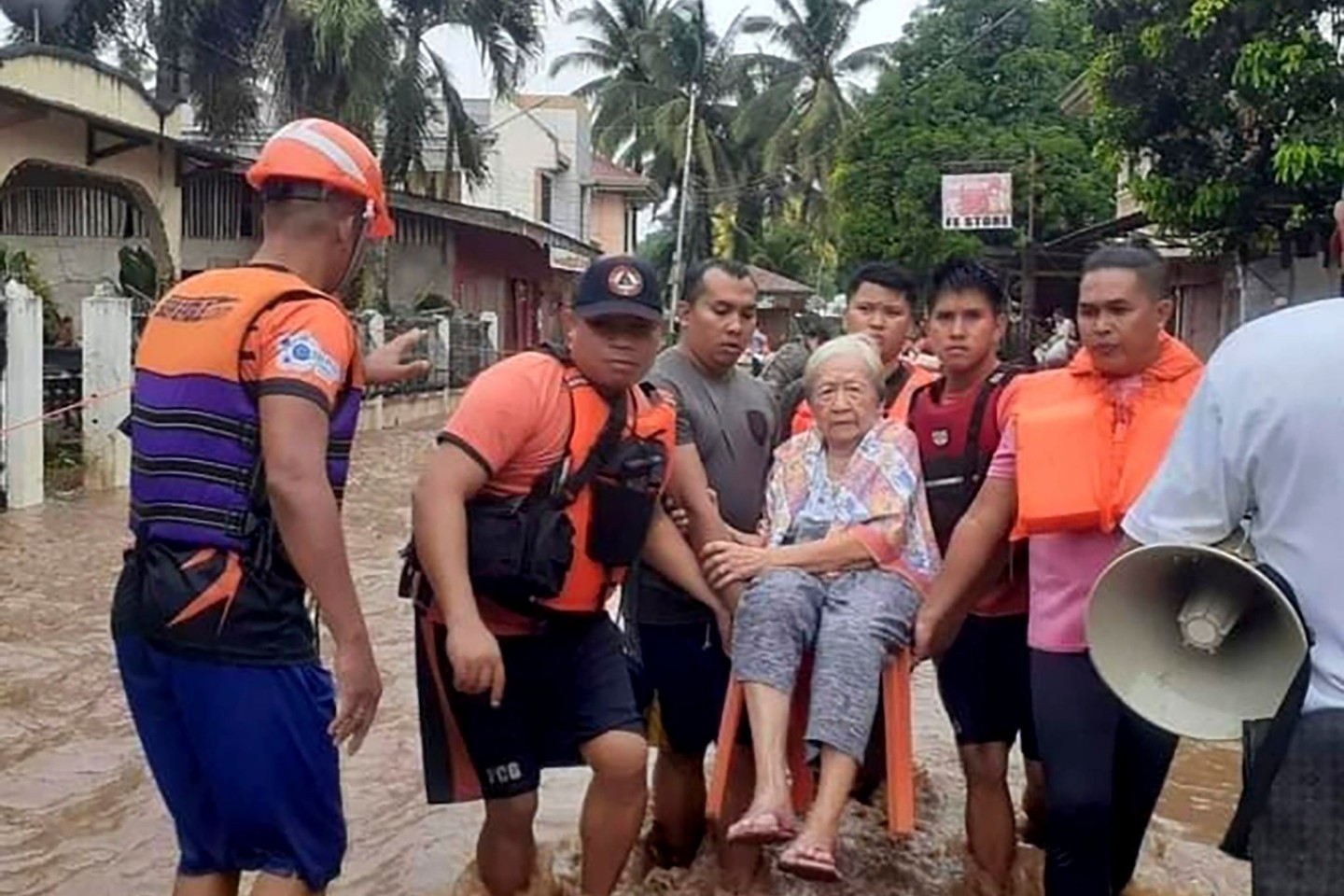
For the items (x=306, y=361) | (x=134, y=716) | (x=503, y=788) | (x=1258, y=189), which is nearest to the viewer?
(x=306, y=361)

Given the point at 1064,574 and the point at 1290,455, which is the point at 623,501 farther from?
the point at 1290,455

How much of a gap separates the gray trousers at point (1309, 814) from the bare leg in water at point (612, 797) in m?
2.11

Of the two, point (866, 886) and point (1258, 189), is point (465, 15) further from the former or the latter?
point (866, 886)

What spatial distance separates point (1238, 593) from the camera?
2.55 meters

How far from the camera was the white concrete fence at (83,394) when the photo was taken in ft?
43.3

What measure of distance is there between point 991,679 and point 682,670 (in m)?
0.92

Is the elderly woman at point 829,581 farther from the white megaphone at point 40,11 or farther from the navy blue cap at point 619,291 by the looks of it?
the white megaphone at point 40,11

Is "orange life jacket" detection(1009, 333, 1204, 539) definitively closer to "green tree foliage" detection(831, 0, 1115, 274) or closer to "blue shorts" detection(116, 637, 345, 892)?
"blue shorts" detection(116, 637, 345, 892)

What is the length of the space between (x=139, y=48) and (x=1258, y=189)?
73.5 ft

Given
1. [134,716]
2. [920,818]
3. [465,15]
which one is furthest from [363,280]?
[134,716]

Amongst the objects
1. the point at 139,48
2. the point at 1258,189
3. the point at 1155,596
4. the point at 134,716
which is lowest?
the point at 134,716

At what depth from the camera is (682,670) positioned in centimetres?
515

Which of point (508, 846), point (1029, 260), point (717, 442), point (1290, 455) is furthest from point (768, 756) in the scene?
point (1029, 260)

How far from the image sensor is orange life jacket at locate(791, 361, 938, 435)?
5.07 metres
